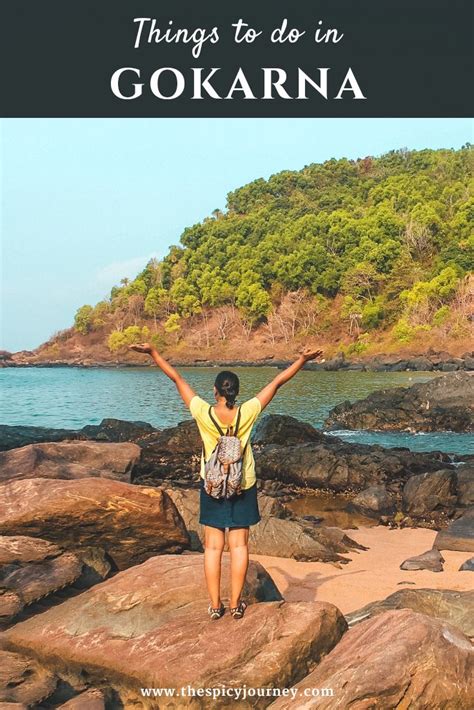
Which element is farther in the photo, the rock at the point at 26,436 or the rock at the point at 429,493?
the rock at the point at 26,436

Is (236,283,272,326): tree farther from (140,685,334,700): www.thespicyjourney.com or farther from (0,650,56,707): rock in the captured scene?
(140,685,334,700): www.thespicyjourney.com

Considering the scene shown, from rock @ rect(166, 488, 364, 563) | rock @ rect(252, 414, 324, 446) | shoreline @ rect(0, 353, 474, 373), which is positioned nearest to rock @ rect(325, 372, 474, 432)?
rock @ rect(252, 414, 324, 446)

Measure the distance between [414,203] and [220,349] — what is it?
41.4 m

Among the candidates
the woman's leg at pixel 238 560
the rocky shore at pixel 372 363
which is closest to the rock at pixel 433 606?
the woman's leg at pixel 238 560

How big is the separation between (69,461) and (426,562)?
5.68 metres

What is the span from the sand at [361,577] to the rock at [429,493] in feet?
8.81

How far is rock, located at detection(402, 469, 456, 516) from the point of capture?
523 inches

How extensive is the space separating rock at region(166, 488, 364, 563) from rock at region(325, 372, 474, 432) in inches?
728

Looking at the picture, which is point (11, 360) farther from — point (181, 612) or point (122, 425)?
point (181, 612)

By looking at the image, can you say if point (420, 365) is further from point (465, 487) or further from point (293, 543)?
point (293, 543)

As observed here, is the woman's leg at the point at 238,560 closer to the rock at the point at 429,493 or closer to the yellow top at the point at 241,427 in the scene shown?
the yellow top at the point at 241,427

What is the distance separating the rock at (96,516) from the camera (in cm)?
755

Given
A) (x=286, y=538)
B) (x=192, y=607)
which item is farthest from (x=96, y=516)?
(x=286, y=538)

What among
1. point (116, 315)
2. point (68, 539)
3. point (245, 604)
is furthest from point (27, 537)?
point (116, 315)
